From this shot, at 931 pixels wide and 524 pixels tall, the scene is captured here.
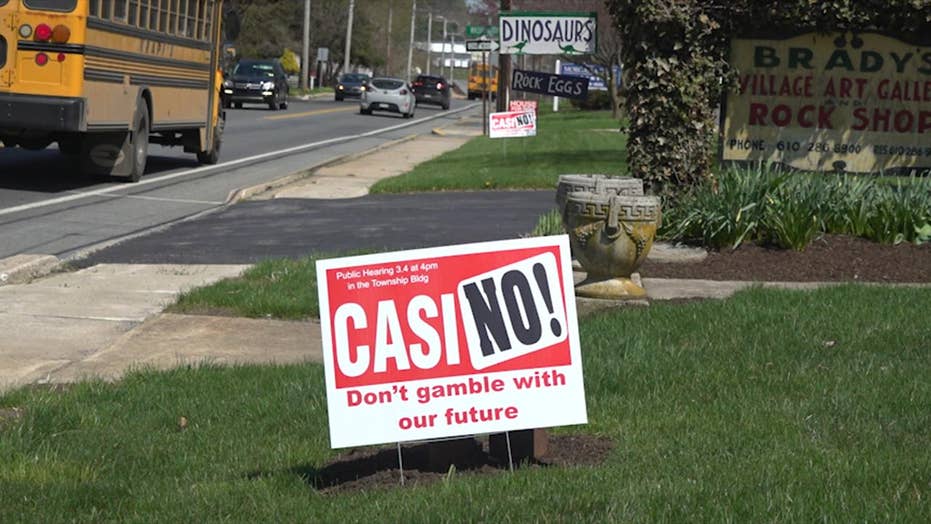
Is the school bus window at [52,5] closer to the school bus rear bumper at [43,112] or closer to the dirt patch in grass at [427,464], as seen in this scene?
the school bus rear bumper at [43,112]

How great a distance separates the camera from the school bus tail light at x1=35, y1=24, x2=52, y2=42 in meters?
18.1

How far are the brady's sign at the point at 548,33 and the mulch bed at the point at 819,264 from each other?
5514 millimetres

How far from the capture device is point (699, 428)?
664 cm

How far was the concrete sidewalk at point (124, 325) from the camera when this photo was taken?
875 cm

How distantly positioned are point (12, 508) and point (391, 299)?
1610 millimetres

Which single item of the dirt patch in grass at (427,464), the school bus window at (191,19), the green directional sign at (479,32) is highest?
the green directional sign at (479,32)

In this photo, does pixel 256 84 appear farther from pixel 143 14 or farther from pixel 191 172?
pixel 143 14

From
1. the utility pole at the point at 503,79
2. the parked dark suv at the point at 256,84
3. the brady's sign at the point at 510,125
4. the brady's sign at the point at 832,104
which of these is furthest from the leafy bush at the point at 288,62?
the brady's sign at the point at 832,104

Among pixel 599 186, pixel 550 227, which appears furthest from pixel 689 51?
pixel 599 186

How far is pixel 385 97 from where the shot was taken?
58469 millimetres

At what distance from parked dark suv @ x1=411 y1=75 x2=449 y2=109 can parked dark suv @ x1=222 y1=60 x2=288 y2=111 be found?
1883 centimetres

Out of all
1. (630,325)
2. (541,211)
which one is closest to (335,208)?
(541,211)

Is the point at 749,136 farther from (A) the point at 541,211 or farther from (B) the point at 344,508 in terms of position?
(B) the point at 344,508

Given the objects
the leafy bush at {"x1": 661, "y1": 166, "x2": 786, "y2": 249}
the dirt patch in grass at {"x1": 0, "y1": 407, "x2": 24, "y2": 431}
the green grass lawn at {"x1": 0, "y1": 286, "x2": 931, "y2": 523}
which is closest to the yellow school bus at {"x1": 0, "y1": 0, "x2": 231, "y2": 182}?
the leafy bush at {"x1": 661, "y1": 166, "x2": 786, "y2": 249}
